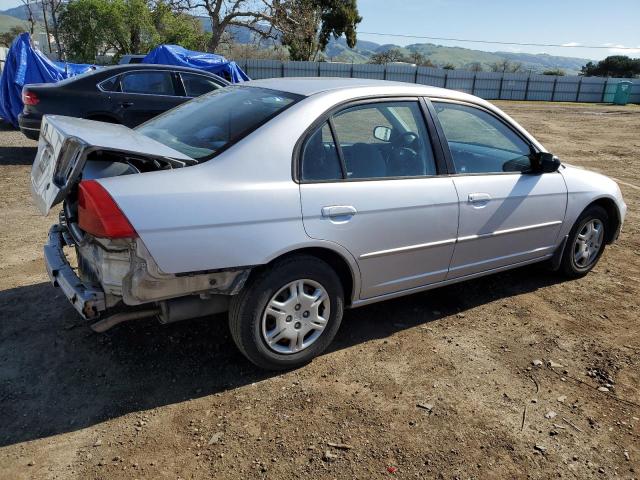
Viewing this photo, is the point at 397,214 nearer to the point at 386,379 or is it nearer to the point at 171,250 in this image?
the point at 386,379

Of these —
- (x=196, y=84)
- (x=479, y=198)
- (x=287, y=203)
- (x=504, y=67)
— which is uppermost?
(x=504, y=67)

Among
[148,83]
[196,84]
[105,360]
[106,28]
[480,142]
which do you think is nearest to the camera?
[105,360]

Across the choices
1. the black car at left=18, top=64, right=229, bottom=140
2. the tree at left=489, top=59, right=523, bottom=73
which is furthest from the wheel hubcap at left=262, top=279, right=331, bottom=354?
the tree at left=489, top=59, right=523, bottom=73

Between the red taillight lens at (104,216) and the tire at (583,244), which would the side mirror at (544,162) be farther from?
the red taillight lens at (104,216)

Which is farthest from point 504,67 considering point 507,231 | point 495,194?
point 495,194

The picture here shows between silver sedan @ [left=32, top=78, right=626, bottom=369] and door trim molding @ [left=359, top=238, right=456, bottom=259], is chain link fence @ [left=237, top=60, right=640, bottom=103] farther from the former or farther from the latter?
door trim molding @ [left=359, top=238, right=456, bottom=259]

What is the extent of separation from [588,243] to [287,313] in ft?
10.5

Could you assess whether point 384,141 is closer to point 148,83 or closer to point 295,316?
point 295,316

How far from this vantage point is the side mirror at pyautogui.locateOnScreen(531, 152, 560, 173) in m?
4.13

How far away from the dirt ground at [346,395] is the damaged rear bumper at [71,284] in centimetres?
57

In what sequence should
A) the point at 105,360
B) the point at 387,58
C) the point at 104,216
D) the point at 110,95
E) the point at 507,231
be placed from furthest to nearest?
the point at 387,58 < the point at 110,95 < the point at 507,231 < the point at 105,360 < the point at 104,216

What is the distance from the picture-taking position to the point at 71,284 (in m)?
2.87

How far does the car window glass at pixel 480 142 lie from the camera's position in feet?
12.5

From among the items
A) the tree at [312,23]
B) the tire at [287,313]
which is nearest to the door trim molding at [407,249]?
the tire at [287,313]
